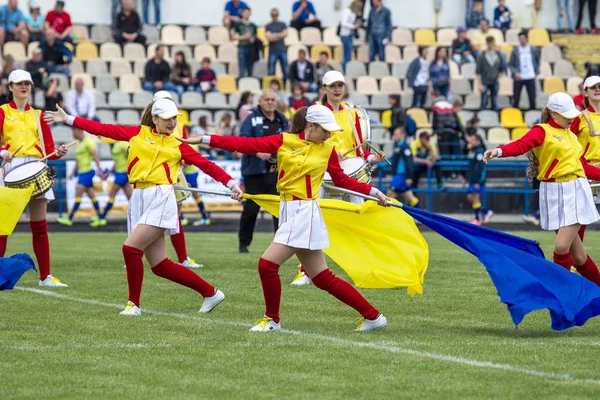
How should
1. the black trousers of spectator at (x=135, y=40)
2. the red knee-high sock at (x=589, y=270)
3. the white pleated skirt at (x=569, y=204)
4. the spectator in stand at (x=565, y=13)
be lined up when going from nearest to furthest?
the white pleated skirt at (x=569, y=204), the red knee-high sock at (x=589, y=270), the black trousers of spectator at (x=135, y=40), the spectator in stand at (x=565, y=13)

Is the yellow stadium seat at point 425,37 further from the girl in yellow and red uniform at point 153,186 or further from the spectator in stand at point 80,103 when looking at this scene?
the girl in yellow and red uniform at point 153,186

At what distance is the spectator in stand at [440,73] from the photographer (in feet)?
90.7

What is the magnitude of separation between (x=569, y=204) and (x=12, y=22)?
20.6 meters

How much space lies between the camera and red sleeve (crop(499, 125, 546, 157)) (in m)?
9.77

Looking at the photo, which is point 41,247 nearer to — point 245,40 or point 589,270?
A: point 589,270

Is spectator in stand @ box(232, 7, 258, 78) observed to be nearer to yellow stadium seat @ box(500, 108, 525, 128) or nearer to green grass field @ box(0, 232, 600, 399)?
yellow stadium seat @ box(500, 108, 525, 128)

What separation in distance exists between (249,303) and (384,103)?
18.7 m

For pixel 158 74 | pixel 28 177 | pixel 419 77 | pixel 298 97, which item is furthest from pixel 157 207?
pixel 419 77

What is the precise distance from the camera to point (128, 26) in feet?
95.5

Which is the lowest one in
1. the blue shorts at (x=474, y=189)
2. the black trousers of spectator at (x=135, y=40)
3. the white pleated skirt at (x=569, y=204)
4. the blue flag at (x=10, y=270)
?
the blue shorts at (x=474, y=189)

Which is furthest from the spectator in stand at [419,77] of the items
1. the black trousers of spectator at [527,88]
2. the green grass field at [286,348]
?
the green grass field at [286,348]

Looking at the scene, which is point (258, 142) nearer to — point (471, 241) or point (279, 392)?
point (471, 241)

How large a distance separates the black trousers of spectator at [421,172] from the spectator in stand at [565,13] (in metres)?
9.88

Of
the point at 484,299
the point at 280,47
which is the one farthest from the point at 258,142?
the point at 280,47
